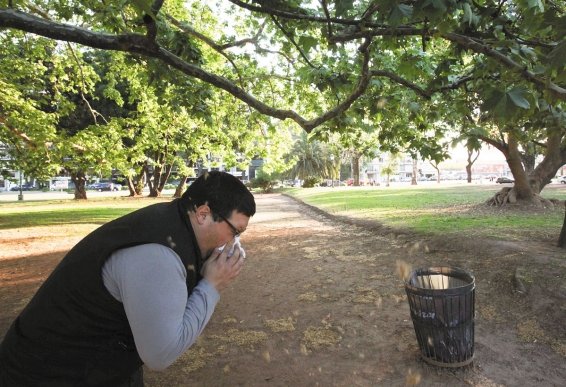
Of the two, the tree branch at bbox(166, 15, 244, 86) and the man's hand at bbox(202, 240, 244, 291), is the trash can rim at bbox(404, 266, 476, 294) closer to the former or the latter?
the man's hand at bbox(202, 240, 244, 291)

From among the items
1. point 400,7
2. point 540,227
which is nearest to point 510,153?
point 540,227

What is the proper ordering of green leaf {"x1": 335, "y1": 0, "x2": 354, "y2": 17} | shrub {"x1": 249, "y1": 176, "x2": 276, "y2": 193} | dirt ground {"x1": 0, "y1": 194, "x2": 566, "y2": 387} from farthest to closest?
shrub {"x1": 249, "y1": 176, "x2": 276, "y2": 193}, dirt ground {"x1": 0, "y1": 194, "x2": 566, "y2": 387}, green leaf {"x1": 335, "y1": 0, "x2": 354, "y2": 17}

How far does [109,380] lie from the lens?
1.88 metres

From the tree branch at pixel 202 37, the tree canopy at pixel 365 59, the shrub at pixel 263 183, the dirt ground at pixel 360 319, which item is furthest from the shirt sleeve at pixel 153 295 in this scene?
the shrub at pixel 263 183

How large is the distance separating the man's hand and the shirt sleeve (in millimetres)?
226

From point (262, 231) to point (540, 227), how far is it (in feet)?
28.6

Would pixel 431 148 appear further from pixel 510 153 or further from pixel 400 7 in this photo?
pixel 510 153

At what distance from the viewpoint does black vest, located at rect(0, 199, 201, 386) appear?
5.28 ft

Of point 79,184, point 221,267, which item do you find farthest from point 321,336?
point 79,184

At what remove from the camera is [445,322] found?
12.8 feet

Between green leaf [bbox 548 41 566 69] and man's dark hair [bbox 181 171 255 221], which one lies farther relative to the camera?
green leaf [bbox 548 41 566 69]

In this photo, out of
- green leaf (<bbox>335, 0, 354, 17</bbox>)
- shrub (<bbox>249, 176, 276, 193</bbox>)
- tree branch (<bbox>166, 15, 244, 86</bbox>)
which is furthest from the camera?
shrub (<bbox>249, 176, 276, 193</bbox>)

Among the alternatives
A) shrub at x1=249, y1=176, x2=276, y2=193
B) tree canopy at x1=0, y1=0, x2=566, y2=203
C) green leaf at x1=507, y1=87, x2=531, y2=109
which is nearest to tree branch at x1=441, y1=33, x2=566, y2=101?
tree canopy at x1=0, y1=0, x2=566, y2=203

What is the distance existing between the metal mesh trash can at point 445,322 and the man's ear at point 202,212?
290 centimetres
